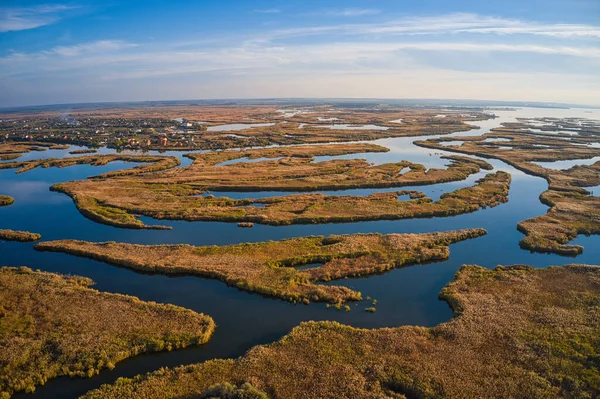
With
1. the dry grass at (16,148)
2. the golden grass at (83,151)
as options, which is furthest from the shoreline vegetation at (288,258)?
the dry grass at (16,148)

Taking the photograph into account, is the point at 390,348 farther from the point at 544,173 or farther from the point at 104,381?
the point at 544,173

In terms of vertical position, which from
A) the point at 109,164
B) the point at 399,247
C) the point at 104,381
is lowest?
the point at 104,381

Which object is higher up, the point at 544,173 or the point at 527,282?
the point at 544,173

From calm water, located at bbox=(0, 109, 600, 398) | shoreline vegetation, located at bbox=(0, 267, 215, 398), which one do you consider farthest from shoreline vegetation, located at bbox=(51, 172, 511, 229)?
shoreline vegetation, located at bbox=(0, 267, 215, 398)

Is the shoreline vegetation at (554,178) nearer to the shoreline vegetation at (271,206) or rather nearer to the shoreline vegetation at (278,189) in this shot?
the shoreline vegetation at (278,189)

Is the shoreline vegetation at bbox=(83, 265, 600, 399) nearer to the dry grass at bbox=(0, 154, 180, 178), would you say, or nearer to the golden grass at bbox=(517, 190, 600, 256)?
the golden grass at bbox=(517, 190, 600, 256)

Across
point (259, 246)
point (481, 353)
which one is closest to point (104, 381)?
point (259, 246)
